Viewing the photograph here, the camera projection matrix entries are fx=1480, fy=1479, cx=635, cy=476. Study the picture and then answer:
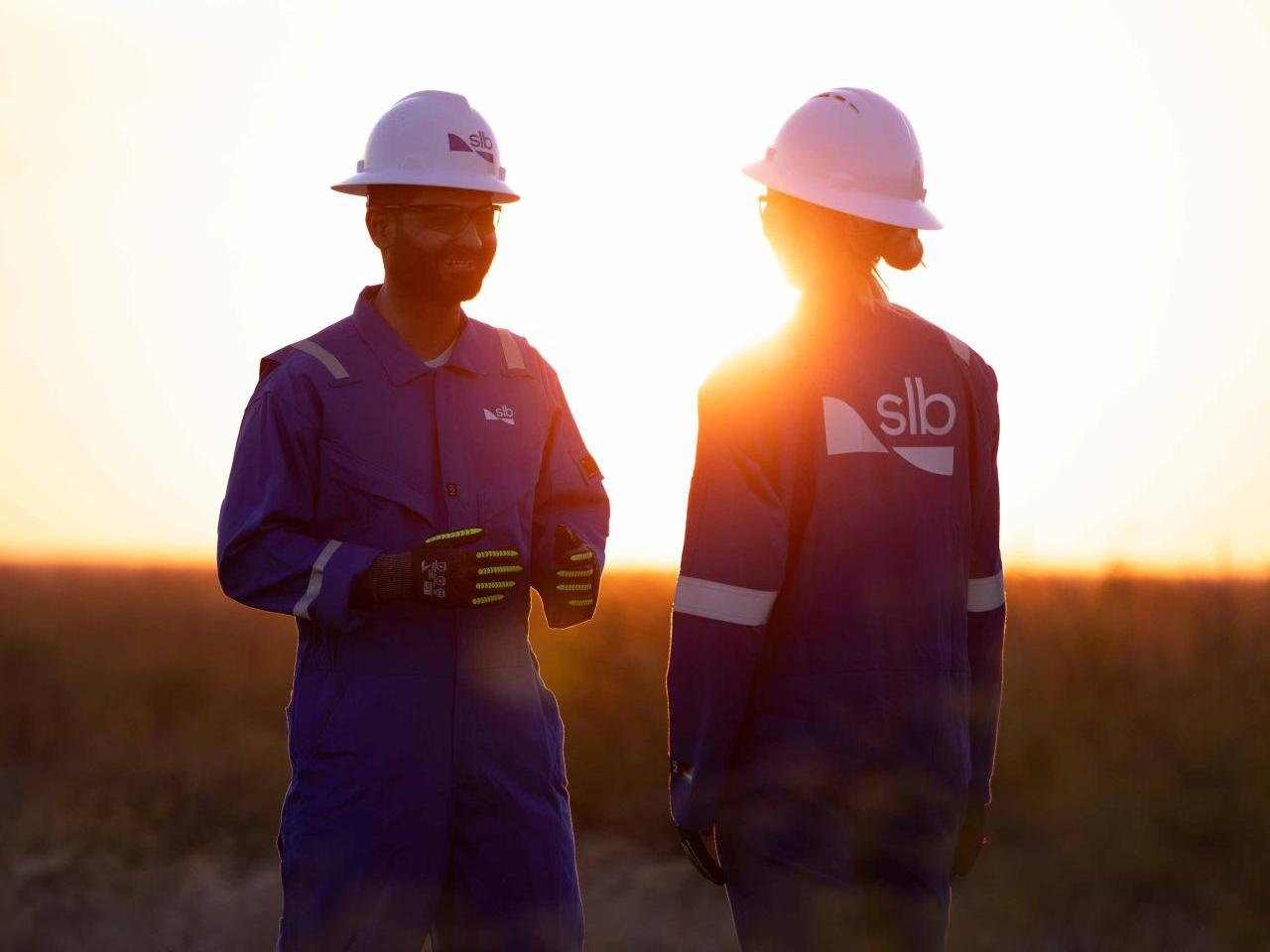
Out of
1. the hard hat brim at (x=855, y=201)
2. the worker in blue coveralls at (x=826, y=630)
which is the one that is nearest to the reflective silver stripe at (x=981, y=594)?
the worker in blue coveralls at (x=826, y=630)

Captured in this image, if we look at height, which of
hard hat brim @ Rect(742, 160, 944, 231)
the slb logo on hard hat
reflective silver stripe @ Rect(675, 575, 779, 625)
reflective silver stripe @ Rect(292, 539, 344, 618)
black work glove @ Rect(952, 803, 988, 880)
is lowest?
black work glove @ Rect(952, 803, 988, 880)

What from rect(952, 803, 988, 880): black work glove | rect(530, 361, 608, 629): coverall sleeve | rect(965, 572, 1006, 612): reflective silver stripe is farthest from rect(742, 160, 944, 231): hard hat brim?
rect(952, 803, 988, 880): black work glove

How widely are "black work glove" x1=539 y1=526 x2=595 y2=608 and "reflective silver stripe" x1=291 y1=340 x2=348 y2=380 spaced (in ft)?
2.44

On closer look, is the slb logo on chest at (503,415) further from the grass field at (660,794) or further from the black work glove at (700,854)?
the grass field at (660,794)

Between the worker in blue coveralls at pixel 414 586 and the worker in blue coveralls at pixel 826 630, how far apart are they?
0.69 m

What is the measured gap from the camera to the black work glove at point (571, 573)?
13.6ft

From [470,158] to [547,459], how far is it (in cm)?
90

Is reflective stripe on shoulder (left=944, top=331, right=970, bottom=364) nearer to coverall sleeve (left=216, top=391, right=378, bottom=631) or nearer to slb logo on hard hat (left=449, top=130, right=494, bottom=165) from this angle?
slb logo on hard hat (left=449, top=130, right=494, bottom=165)

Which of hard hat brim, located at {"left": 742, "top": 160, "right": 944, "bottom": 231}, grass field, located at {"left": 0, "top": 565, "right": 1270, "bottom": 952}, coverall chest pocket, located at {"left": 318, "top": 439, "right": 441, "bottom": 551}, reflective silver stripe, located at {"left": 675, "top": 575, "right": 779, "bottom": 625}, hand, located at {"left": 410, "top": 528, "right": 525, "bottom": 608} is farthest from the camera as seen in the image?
grass field, located at {"left": 0, "top": 565, "right": 1270, "bottom": 952}

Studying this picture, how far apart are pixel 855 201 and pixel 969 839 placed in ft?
5.58

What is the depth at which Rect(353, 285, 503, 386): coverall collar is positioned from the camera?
162 inches

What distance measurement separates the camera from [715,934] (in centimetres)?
708

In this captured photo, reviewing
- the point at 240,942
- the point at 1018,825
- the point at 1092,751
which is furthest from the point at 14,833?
the point at 1092,751

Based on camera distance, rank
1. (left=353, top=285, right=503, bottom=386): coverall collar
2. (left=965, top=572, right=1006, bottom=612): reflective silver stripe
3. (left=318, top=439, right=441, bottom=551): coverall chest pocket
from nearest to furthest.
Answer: (left=965, top=572, right=1006, bottom=612): reflective silver stripe, (left=318, top=439, right=441, bottom=551): coverall chest pocket, (left=353, top=285, right=503, bottom=386): coverall collar
